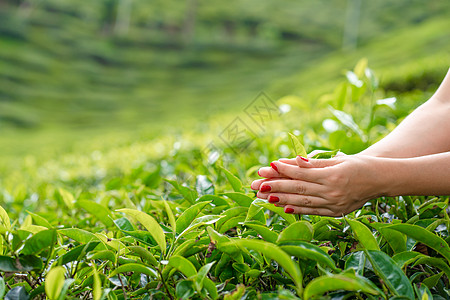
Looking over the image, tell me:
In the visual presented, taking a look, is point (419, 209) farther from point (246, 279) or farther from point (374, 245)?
point (246, 279)

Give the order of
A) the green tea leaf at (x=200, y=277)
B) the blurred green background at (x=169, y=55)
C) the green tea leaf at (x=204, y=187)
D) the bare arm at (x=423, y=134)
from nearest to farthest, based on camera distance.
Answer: the green tea leaf at (x=200, y=277), the bare arm at (x=423, y=134), the green tea leaf at (x=204, y=187), the blurred green background at (x=169, y=55)

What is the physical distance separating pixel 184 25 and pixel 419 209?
28350 mm

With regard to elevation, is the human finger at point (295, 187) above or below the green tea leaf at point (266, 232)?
above

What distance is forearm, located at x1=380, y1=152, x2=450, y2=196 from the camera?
90 cm

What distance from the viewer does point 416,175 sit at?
916 millimetres

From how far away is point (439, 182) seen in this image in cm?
93

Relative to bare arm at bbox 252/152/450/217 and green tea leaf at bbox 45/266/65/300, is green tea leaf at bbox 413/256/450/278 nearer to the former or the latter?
bare arm at bbox 252/152/450/217

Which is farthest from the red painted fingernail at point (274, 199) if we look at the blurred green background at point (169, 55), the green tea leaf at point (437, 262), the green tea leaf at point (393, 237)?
the blurred green background at point (169, 55)

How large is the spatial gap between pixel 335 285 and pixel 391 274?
16 cm

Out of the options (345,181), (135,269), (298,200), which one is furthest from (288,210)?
(135,269)

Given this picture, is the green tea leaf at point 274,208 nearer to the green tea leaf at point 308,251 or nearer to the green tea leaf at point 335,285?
the green tea leaf at point 308,251

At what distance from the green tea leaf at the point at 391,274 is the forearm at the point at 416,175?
187 millimetres

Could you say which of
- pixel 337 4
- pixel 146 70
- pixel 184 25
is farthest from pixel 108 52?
pixel 337 4

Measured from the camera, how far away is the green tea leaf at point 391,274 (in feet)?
2.47
